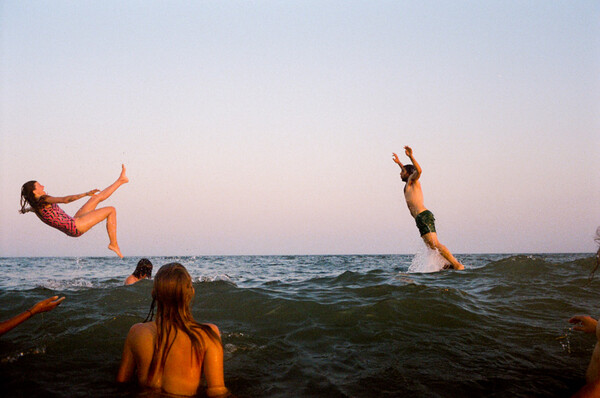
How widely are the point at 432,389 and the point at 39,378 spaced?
440 cm

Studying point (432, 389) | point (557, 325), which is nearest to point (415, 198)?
point (557, 325)

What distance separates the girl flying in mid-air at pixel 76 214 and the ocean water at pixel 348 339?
5.11 feet

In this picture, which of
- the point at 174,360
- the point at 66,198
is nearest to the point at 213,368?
the point at 174,360

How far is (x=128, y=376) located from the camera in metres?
3.80

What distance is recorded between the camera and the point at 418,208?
12.1 m

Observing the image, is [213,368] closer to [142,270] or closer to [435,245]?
[142,270]

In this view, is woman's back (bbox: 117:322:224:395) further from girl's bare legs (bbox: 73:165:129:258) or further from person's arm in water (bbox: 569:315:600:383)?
girl's bare legs (bbox: 73:165:129:258)

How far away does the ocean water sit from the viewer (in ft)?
14.6

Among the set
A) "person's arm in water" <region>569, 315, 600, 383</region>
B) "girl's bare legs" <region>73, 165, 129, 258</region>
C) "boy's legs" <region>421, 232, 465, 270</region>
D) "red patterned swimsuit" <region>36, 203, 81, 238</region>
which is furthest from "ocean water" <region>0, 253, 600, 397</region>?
"boy's legs" <region>421, 232, 465, 270</region>

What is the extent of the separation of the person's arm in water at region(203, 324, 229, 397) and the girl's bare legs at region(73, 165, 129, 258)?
19.5 ft

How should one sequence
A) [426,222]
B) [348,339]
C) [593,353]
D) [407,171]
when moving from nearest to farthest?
[593,353], [348,339], [426,222], [407,171]

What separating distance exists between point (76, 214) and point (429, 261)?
1040 centimetres

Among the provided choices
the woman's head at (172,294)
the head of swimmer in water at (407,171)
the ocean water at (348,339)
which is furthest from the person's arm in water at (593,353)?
the head of swimmer in water at (407,171)

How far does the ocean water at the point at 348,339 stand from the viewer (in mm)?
4461
